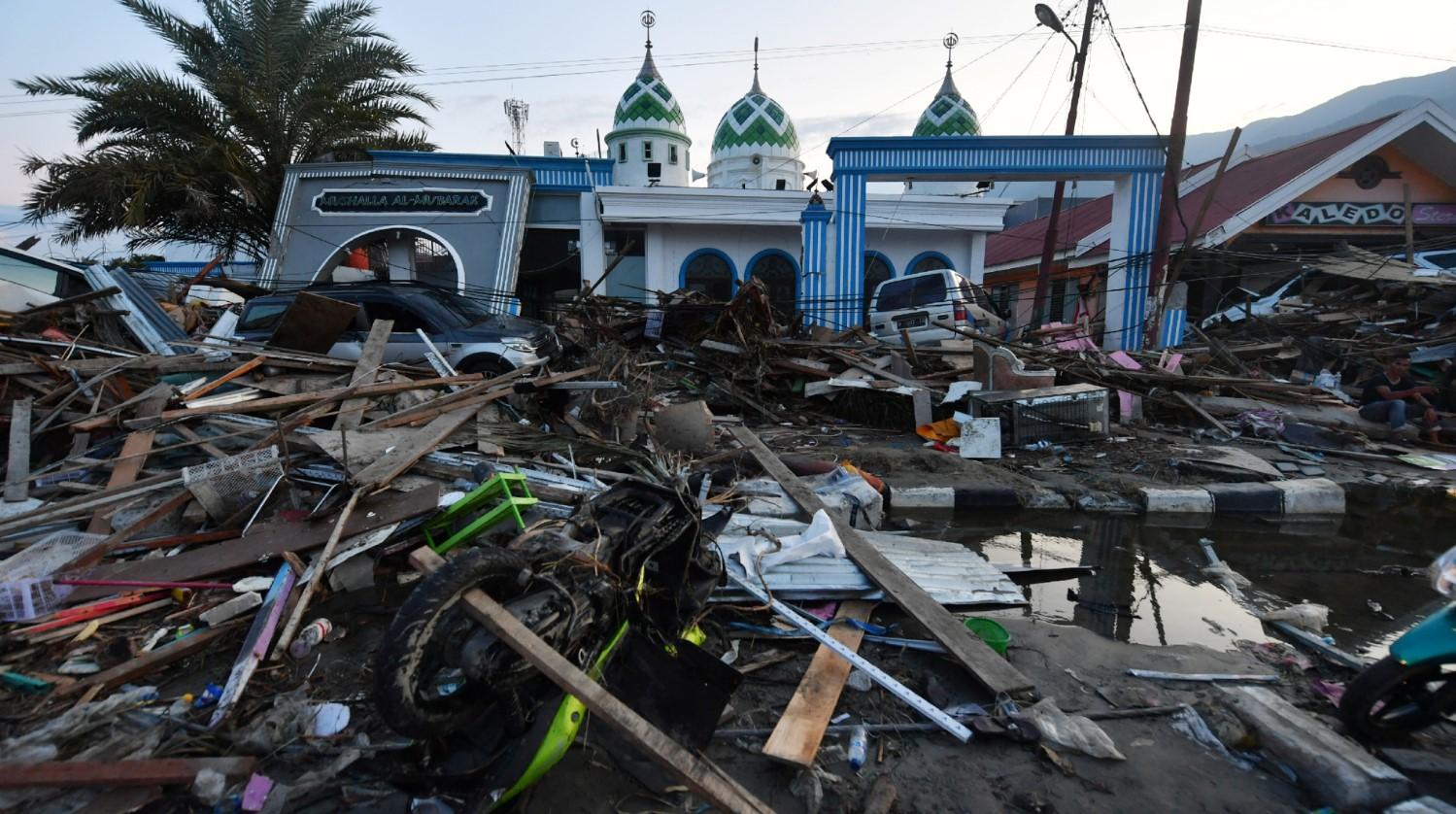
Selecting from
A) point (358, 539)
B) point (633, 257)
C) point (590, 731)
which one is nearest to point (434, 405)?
point (358, 539)

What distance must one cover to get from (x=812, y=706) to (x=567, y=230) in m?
17.3

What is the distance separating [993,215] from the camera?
1852 centimetres

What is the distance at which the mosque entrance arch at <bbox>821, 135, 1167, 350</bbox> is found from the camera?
1475 centimetres

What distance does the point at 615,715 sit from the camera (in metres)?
1.88

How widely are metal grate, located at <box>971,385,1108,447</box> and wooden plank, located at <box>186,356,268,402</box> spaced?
7.84 meters

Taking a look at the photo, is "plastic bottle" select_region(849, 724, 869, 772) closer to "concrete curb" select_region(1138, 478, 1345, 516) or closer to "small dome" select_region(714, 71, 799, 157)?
"concrete curb" select_region(1138, 478, 1345, 516)

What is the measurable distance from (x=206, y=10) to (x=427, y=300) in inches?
442

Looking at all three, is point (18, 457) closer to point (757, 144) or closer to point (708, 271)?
point (708, 271)

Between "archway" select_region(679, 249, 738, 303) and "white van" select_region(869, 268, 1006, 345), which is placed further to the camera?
"archway" select_region(679, 249, 738, 303)

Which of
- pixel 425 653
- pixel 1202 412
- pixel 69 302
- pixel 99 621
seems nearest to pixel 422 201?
pixel 69 302

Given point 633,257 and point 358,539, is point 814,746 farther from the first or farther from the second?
point 633,257

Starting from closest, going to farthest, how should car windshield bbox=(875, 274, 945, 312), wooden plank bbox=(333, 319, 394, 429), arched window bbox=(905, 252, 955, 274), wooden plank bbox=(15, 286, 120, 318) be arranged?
wooden plank bbox=(333, 319, 394, 429), wooden plank bbox=(15, 286, 120, 318), car windshield bbox=(875, 274, 945, 312), arched window bbox=(905, 252, 955, 274)

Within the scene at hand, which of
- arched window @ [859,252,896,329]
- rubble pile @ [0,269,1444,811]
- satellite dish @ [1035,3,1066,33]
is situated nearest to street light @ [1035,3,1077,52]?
satellite dish @ [1035,3,1066,33]

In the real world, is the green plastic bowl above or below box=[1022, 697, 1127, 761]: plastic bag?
above
